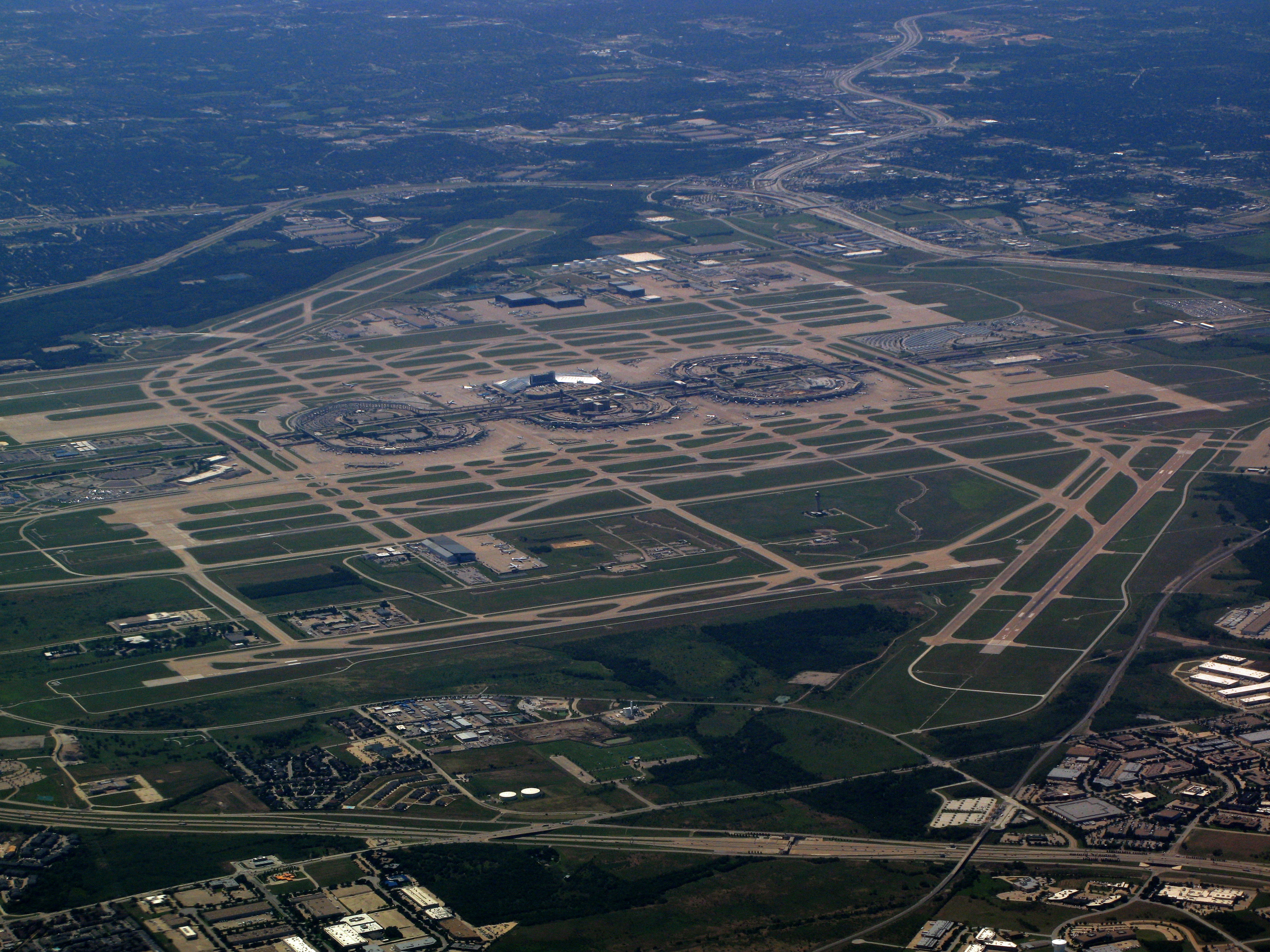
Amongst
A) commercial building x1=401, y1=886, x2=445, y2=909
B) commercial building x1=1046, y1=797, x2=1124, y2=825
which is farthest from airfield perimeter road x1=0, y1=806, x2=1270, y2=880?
commercial building x1=401, y1=886, x2=445, y2=909

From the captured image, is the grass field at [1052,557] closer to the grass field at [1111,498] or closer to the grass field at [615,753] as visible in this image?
the grass field at [1111,498]

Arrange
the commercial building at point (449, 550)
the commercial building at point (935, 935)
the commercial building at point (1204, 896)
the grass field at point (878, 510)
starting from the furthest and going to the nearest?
the grass field at point (878, 510)
the commercial building at point (449, 550)
the commercial building at point (1204, 896)
the commercial building at point (935, 935)

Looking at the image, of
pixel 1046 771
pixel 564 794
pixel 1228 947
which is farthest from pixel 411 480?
pixel 1228 947

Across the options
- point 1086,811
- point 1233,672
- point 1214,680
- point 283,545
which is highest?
point 1086,811

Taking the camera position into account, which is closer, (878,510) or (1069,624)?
(1069,624)

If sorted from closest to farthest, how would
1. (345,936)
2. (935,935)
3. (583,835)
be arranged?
1. (345,936)
2. (935,935)
3. (583,835)

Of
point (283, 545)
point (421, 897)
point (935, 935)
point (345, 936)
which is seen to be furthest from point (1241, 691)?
point (283, 545)

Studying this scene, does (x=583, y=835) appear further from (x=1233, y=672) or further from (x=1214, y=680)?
(x=1233, y=672)

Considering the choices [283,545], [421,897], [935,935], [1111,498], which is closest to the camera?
[935,935]

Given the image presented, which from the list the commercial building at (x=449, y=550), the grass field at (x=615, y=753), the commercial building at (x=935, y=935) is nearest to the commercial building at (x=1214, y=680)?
the grass field at (x=615, y=753)
